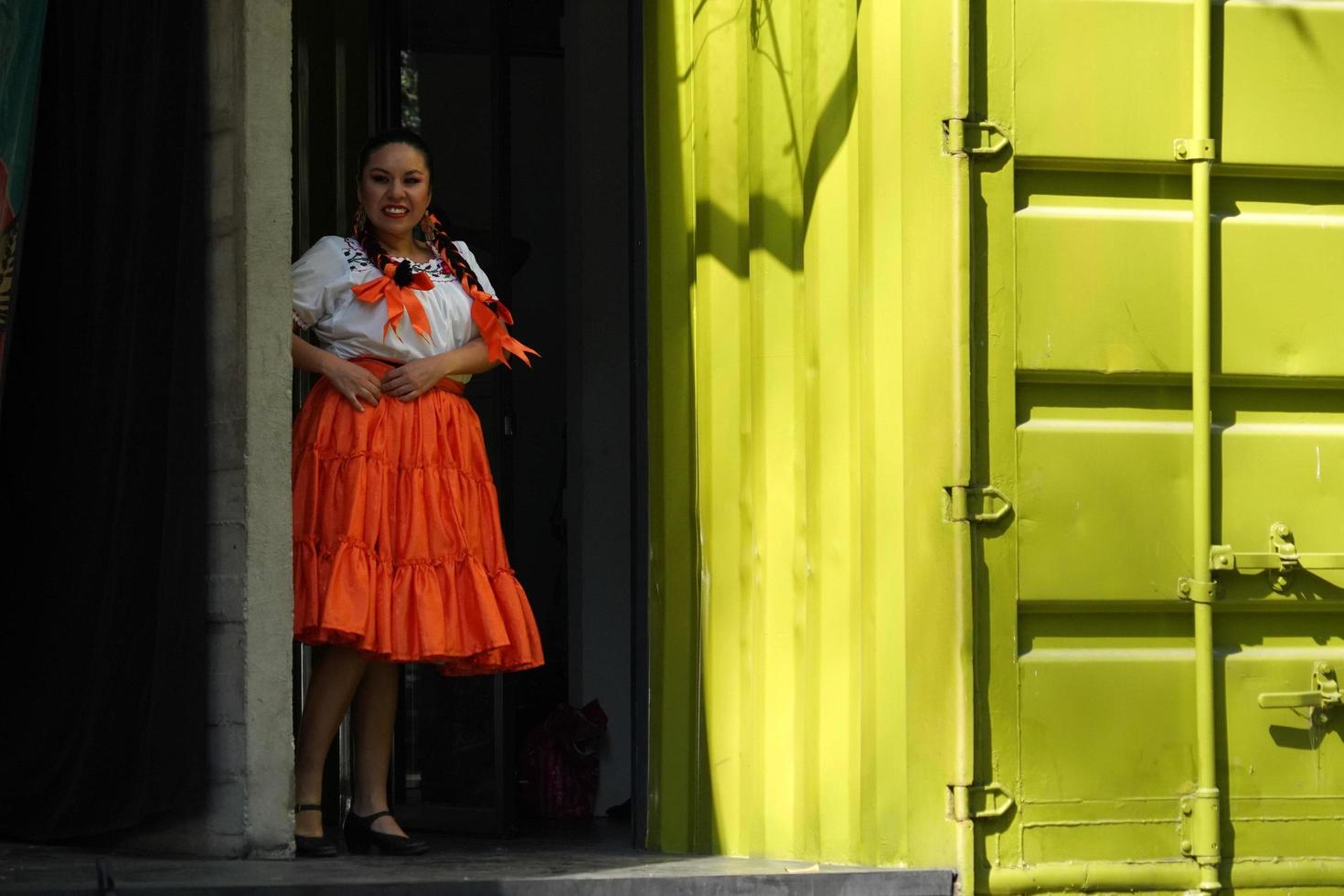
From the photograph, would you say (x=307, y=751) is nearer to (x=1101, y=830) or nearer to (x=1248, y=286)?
(x=1101, y=830)

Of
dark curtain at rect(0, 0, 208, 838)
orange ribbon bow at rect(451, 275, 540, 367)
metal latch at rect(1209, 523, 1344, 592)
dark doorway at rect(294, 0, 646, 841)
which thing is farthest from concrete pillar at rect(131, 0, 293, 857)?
metal latch at rect(1209, 523, 1344, 592)

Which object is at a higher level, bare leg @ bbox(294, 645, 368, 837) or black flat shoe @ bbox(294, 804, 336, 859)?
bare leg @ bbox(294, 645, 368, 837)

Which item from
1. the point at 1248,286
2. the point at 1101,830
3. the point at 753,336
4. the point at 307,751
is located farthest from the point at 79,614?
the point at 1248,286

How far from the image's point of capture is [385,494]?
5.12 meters

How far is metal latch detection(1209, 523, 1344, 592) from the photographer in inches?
192

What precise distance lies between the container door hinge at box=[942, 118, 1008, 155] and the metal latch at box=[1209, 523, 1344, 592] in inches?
46.8

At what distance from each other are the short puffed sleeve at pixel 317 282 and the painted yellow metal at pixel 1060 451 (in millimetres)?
1277

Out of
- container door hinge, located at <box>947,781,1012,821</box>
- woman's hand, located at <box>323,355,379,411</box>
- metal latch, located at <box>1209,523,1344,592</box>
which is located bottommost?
container door hinge, located at <box>947,781,1012,821</box>

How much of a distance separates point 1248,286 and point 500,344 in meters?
2.06

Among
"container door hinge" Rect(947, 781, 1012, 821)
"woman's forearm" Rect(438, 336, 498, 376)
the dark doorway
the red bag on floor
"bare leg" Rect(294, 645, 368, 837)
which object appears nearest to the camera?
"container door hinge" Rect(947, 781, 1012, 821)

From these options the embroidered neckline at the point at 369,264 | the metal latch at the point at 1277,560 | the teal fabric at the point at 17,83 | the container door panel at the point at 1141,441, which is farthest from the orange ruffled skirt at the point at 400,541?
the metal latch at the point at 1277,560

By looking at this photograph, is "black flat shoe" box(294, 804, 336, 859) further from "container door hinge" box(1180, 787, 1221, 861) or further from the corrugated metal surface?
"container door hinge" box(1180, 787, 1221, 861)

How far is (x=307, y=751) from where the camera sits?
5.15 metres

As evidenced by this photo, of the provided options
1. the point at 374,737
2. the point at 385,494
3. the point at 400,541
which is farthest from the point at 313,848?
the point at 385,494
